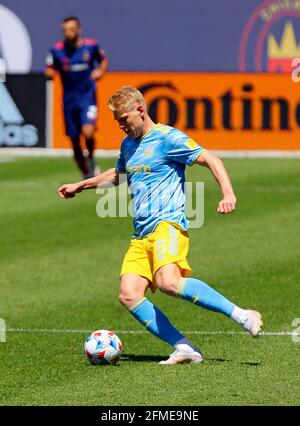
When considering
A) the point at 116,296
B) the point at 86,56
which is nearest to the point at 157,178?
the point at 116,296

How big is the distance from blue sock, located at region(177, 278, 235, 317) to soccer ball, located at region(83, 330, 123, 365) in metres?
0.60

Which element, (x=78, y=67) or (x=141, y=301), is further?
(x=78, y=67)

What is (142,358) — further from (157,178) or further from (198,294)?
(157,178)

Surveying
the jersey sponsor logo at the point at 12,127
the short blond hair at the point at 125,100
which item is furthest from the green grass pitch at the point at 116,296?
the jersey sponsor logo at the point at 12,127

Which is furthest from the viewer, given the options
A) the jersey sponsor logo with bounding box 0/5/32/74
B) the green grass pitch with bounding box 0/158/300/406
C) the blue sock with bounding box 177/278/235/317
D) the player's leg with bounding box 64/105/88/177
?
the jersey sponsor logo with bounding box 0/5/32/74

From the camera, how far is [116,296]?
39.5 ft

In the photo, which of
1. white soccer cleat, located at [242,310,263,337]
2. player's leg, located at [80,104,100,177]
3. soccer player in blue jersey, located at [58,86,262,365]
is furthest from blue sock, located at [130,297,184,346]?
player's leg, located at [80,104,100,177]

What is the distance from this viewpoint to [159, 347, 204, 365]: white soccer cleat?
28.2 ft

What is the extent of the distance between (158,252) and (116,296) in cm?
338

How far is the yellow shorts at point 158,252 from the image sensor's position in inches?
343

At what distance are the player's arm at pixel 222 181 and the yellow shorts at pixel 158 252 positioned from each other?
21.6 inches

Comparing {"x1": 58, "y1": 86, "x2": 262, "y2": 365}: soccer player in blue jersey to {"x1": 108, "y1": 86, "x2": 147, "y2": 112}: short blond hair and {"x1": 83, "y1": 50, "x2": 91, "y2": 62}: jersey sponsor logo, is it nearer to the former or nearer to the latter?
{"x1": 108, "y1": 86, "x2": 147, "y2": 112}: short blond hair

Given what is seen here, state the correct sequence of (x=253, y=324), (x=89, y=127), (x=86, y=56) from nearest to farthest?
(x=253, y=324), (x=89, y=127), (x=86, y=56)
